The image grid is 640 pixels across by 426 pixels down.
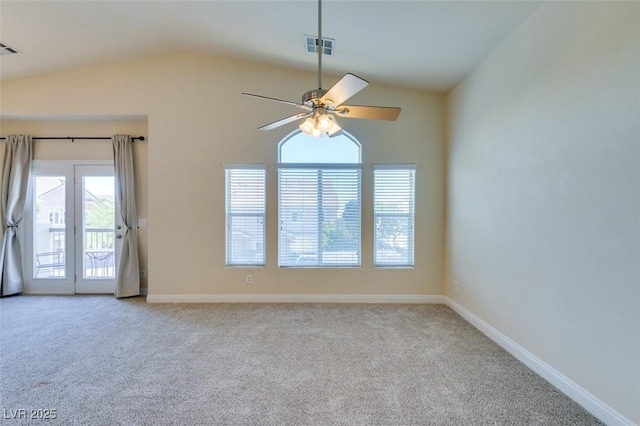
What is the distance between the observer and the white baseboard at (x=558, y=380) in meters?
1.87

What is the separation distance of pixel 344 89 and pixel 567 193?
1.88 metres

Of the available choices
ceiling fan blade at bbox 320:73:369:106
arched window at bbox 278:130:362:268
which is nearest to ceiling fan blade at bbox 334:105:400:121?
ceiling fan blade at bbox 320:73:369:106

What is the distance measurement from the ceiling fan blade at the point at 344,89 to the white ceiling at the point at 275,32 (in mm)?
1174

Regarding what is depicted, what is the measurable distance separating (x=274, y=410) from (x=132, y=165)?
4232 millimetres

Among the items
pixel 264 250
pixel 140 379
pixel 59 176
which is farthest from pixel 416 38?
pixel 59 176

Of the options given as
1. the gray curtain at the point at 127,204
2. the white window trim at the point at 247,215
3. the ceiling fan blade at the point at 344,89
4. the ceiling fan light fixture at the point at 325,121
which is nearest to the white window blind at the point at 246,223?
the white window trim at the point at 247,215

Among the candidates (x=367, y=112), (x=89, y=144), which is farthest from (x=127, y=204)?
(x=367, y=112)

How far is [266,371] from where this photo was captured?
2480 mm

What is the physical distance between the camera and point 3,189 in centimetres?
447

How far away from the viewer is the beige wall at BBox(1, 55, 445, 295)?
4.20 metres

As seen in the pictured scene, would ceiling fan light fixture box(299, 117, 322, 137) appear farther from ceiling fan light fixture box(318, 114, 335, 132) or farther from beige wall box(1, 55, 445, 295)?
beige wall box(1, 55, 445, 295)

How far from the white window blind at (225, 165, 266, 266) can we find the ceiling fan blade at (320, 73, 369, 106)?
239 centimetres

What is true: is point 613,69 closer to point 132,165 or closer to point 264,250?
point 264,250

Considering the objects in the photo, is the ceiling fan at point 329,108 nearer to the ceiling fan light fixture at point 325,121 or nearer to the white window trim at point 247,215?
the ceiling fan light fixture at point 325,121
